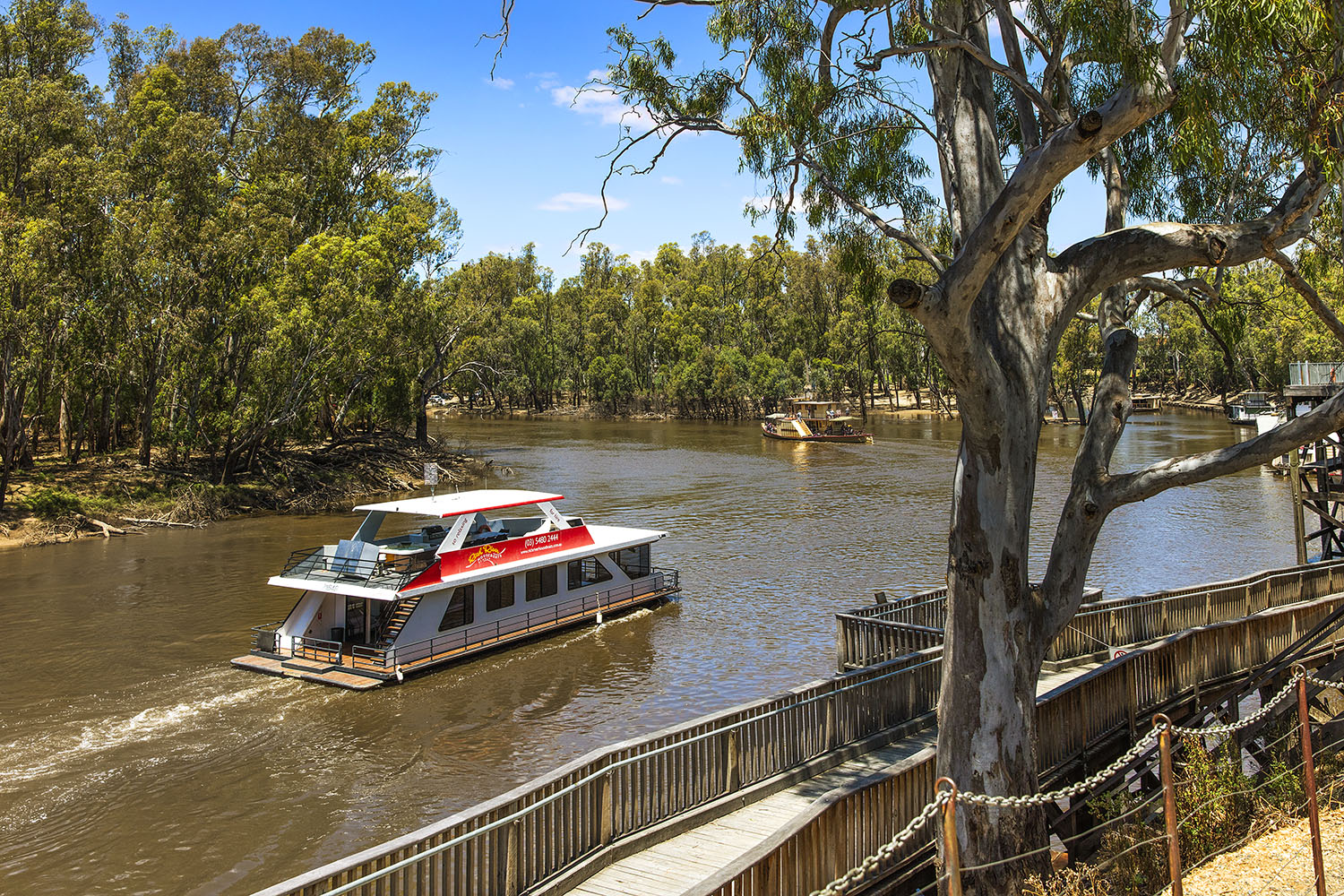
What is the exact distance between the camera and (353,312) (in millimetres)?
42625

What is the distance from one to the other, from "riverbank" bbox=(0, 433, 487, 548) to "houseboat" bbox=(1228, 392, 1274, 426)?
65.2 metres

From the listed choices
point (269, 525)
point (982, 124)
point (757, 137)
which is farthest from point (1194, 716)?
point (269, 525)

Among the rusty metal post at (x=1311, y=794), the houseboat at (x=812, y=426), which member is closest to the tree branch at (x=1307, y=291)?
the rusty metal post at (x=1311, y=794)

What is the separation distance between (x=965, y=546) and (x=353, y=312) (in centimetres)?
3817

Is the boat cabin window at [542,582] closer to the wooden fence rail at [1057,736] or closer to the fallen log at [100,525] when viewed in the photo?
the wooden fence rail at [1057,736]

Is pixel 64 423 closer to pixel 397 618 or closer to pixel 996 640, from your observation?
pixel 397 618

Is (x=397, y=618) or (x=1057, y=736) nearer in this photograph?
(x=1057, y=736)

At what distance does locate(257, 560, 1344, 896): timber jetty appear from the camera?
8.30m

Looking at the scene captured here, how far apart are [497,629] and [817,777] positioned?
476 inches

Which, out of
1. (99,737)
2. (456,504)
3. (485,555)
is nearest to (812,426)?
(456,504)

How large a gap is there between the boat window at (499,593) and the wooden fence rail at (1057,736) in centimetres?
1423

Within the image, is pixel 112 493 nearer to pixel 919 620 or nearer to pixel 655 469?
pixel 655 469

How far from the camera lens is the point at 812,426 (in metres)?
82.4

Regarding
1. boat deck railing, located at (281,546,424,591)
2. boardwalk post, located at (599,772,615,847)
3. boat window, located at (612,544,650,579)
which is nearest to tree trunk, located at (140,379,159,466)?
boat deck railing, located at (281,546,424,591)
